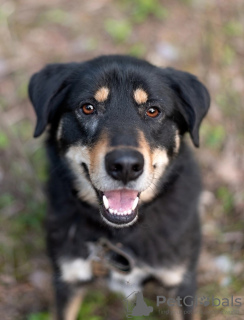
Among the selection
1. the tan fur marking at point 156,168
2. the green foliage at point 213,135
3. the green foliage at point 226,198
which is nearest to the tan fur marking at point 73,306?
the tan fur marking at point 156,168

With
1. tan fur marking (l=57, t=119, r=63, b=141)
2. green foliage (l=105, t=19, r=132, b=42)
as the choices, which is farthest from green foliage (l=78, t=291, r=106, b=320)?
green foliage (l=105, t=19, r=132, b=42)

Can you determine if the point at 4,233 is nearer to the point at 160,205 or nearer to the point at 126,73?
the point at 160,205

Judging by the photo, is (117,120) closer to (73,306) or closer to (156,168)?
(156,168)

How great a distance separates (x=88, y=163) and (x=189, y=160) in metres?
0.98

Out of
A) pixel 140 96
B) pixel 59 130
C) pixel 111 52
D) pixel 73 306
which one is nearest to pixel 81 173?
pixel 59 130

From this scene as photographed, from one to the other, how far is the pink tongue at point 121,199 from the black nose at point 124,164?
18cm

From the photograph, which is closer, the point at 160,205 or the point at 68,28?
the point at 160,205

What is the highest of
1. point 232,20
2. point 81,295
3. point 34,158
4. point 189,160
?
point 232,20

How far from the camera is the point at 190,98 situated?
8.80ft

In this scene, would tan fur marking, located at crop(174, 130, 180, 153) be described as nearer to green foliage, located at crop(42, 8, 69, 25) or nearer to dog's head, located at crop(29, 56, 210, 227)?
dog's head, located at crop(29, 56, 210, 227)

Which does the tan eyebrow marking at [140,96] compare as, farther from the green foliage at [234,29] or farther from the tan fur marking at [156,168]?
the green foliage at [234,29]

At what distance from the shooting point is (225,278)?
134 inches

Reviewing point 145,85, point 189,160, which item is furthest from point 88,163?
point 189,160

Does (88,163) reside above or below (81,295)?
above
